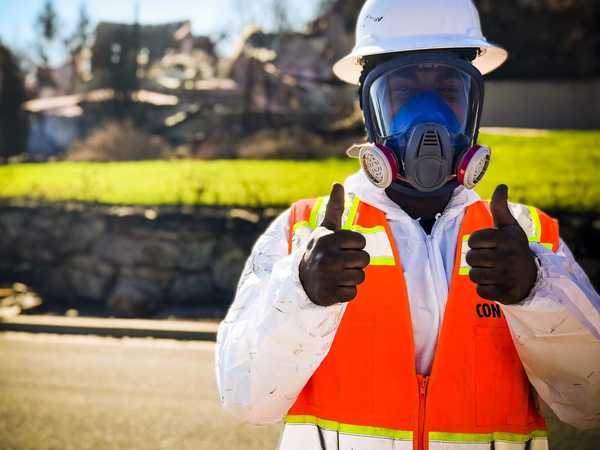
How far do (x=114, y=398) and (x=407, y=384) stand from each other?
406 cm

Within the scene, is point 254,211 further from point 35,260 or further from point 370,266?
point 370,266

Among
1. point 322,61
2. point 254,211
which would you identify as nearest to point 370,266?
point 254,211

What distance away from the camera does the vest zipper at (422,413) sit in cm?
173

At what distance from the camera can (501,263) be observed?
58.8 inches

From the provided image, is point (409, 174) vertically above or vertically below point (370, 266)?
above

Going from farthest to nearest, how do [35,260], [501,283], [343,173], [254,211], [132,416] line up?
[343,173], [35,260], [254,211], [132,416], [501,283]

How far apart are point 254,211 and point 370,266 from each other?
6.61 metres

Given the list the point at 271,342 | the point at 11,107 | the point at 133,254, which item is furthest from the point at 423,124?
the point at 11,107

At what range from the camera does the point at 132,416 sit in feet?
16.3

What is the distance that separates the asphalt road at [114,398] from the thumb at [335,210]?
310 centimetres

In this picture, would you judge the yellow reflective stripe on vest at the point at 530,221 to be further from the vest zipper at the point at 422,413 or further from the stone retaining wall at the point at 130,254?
the stone retaining wall at the point at 130,254

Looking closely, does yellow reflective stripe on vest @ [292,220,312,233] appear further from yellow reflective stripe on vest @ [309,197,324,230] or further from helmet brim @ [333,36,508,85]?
helmet brim @ [333,36,508,85]

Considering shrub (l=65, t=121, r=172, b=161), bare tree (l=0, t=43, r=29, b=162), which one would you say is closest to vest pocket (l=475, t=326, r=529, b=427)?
shrub (l=65, t=121, r=172, b=161)

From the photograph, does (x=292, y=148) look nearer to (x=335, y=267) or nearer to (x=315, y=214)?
(x=315, y=214)
